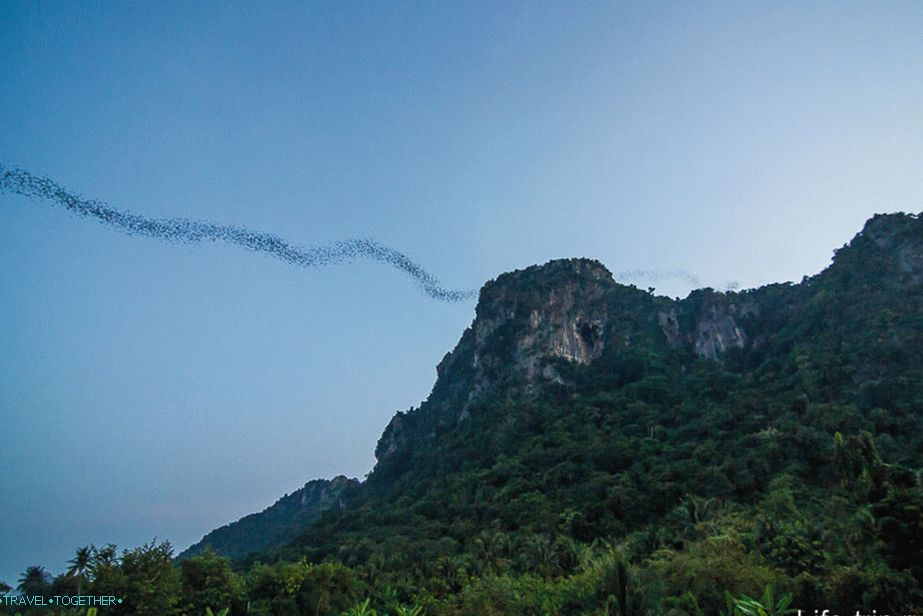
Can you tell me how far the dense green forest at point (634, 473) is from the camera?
22.6m

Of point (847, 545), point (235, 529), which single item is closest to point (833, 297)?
point (847, 545)

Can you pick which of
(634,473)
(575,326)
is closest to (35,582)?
(634,473)

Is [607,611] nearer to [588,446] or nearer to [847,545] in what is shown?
[847,545]

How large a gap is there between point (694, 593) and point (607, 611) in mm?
3885

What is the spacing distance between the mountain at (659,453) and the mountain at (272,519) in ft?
73.7

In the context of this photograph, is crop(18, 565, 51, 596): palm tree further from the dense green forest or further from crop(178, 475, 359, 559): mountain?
crop(178, 475, 359, 559): mountain

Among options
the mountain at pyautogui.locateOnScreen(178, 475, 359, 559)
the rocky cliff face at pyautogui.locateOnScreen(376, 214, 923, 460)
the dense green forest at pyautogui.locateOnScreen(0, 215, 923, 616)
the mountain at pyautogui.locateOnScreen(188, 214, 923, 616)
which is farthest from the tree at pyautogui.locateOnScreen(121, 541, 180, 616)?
the mountain at pyautogui.locateOnScreen(178, 475, 359, 559)

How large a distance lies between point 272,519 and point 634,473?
98.6m

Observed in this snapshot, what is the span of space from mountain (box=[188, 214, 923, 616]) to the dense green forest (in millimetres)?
199

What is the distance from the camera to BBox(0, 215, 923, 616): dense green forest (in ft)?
74.2

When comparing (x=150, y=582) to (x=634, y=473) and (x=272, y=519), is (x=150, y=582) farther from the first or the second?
(x=272, y=519)

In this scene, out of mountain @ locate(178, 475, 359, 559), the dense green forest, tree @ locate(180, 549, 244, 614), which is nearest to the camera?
the dense green forest

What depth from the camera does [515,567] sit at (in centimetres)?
3600

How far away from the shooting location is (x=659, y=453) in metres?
56.0
